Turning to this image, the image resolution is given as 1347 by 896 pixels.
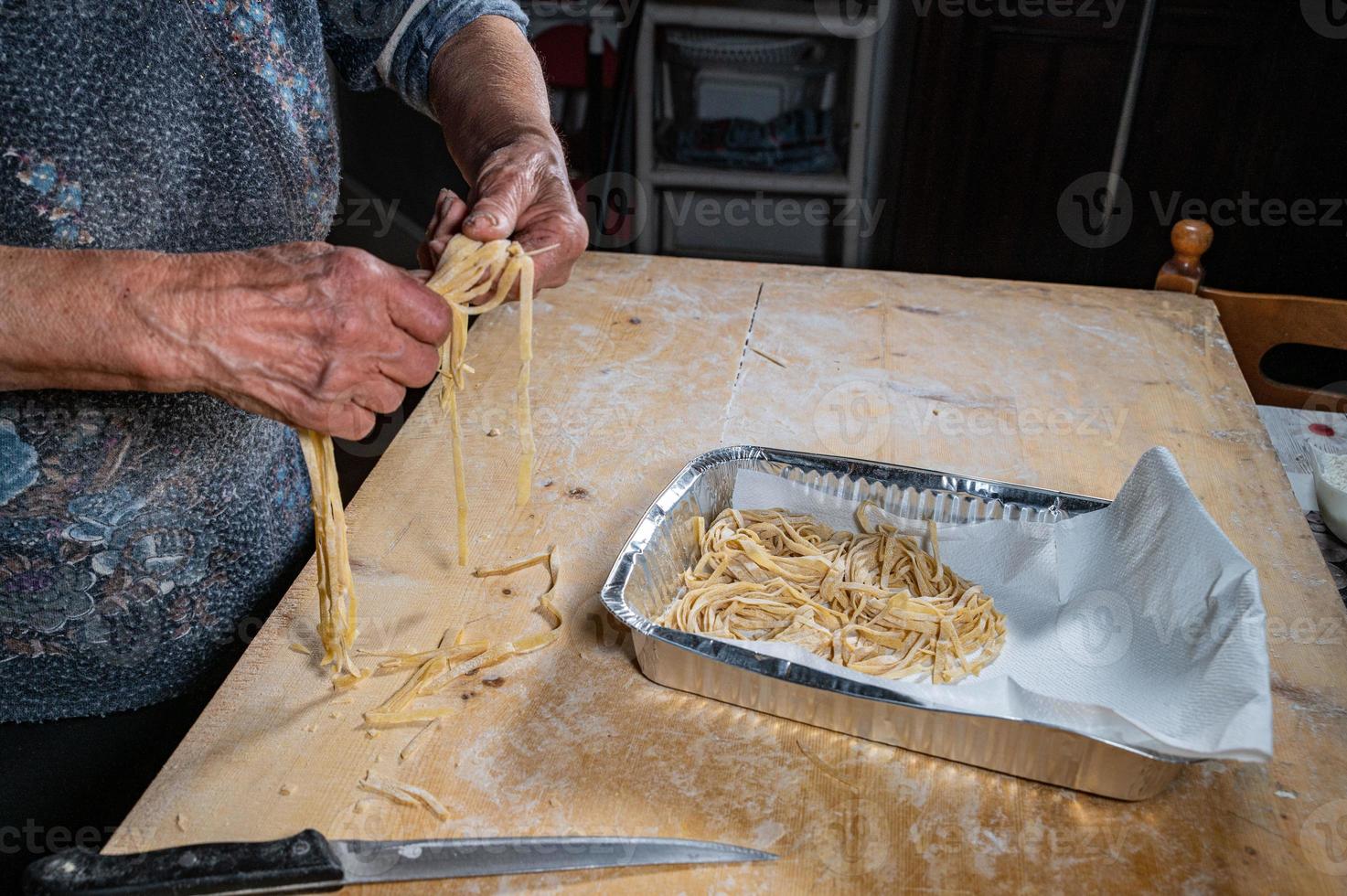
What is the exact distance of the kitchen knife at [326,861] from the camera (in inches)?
34.5

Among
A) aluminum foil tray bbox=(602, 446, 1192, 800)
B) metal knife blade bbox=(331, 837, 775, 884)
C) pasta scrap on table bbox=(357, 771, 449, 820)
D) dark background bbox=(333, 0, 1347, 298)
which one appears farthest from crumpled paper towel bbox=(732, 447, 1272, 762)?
dark background bbox=(333, 0, 1347, 298)

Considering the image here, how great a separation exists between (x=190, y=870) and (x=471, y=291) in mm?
720

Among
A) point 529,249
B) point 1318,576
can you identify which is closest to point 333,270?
point 529,249

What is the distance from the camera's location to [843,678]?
106cm

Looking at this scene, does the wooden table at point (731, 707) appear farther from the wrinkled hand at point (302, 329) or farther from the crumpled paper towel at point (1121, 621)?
the wrinkled hand at point (302, 329)

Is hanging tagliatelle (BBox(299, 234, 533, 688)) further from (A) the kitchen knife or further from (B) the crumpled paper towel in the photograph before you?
(B) the crumpled paper towel

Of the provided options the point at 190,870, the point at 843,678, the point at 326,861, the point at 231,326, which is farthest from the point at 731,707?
the point at 231,326

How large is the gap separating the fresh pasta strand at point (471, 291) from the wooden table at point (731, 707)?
212 mm

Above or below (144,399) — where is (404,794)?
below

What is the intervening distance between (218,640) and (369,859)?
2.38 feet

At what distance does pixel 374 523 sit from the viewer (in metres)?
1.48

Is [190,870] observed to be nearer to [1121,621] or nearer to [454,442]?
[454,442]

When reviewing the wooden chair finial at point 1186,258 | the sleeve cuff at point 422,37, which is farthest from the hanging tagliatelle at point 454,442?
the wooden chair finial at point 1186,258

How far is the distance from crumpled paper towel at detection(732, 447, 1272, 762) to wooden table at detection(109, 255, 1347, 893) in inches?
3.9
